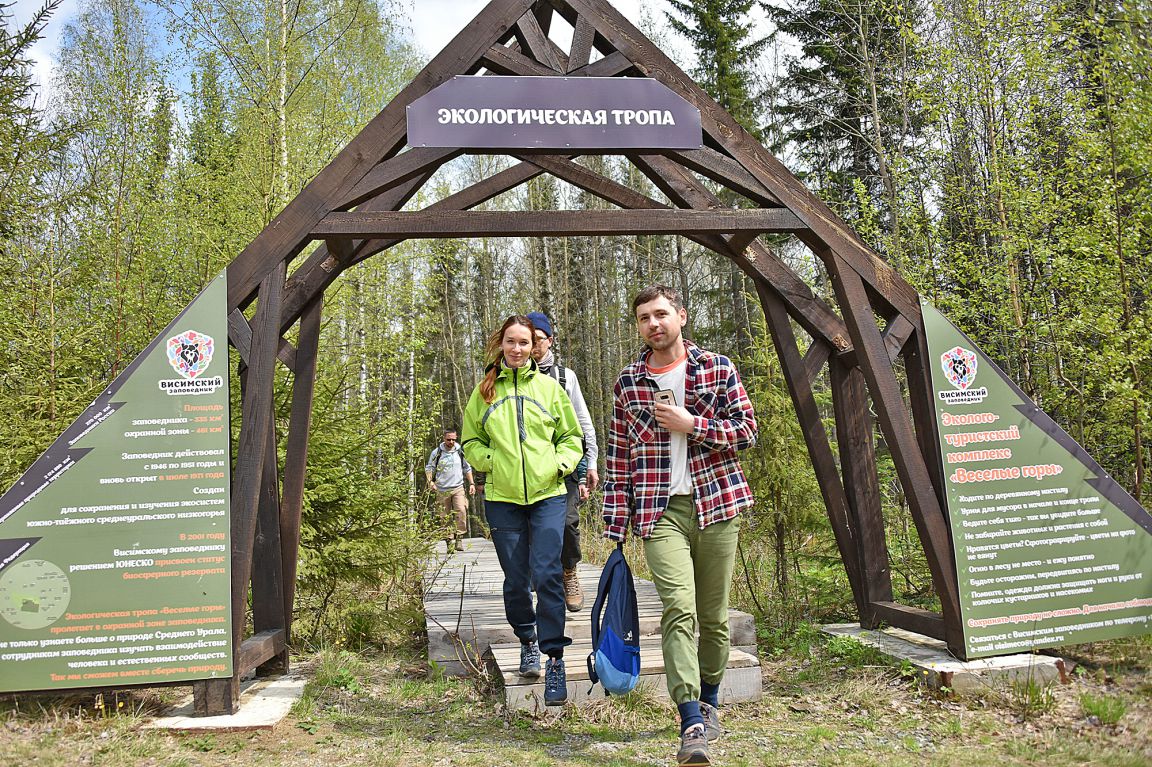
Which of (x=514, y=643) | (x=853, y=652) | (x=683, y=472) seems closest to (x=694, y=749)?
(x=683, y=472)

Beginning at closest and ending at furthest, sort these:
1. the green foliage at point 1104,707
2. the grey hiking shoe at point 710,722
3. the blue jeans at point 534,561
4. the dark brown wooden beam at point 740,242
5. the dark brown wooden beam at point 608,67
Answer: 1. the grey hiking shoe at point 710,722
2. the green foliage at point 1104,707
3. the blue jeans at point 534,561
4. the dark brown wooden beam at point 608,67
5. the dark brown wooden beam at point 740,242

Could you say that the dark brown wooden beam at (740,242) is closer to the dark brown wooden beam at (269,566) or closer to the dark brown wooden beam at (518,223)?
the dark brown wooden beam at (518,223)

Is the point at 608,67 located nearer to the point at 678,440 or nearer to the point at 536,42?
the point at 536,42

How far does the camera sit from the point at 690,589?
362 centimetres

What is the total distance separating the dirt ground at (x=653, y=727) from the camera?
147 inches

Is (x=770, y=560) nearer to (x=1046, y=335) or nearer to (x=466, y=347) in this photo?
(x=1046, y=335)

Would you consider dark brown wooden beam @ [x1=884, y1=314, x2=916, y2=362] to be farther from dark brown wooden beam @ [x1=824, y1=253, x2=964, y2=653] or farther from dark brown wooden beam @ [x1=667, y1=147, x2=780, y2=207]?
dark brown wooden beam @ [x1=667, y1=147, x2=780, y2=207]

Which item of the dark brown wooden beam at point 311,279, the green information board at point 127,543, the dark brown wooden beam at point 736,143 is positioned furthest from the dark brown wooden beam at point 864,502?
the green information board at point 127,543

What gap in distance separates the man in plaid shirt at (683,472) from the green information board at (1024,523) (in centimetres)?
184

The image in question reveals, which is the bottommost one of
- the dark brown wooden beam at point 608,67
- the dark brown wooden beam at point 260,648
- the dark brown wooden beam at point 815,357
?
the dark brown wooden beam at point 260,648

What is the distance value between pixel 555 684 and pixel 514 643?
52.0 inches

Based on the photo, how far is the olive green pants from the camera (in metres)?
3.52

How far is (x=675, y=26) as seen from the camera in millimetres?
19094

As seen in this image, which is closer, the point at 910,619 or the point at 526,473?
the point at 526,473
